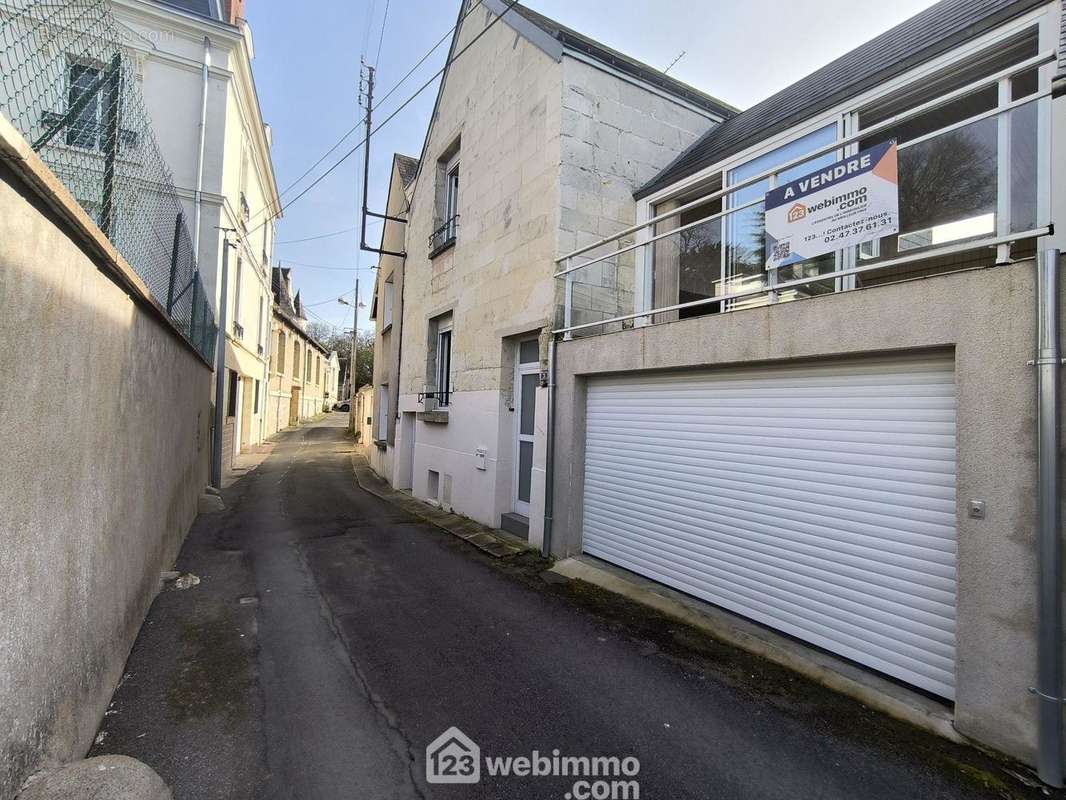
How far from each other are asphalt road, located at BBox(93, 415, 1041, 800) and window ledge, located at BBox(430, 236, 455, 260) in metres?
6.41

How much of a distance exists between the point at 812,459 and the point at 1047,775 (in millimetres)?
1980

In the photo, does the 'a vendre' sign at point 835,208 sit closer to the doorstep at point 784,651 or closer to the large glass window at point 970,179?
the large glass window at point 970,179

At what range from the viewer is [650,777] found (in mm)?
2527

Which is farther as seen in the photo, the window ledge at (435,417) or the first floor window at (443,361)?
the first floor window at (443,361)

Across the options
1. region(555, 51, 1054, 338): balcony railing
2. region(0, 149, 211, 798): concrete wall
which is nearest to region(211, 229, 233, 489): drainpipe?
region(0, 149, 211, 798): concrete wall

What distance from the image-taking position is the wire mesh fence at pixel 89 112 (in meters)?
1.94

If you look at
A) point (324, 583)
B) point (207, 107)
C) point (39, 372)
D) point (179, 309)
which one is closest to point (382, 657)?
point (324, 583)

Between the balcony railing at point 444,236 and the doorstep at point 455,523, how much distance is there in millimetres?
4953

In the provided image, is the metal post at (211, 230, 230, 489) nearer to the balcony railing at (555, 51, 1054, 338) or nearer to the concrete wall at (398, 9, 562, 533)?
the concrete wall at (398, 9, 562, 533)

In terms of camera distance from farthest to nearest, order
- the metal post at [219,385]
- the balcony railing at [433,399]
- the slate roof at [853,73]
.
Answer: the metal post at [219,385], the balcony railing at [433,399], the slate roof at [853,73]

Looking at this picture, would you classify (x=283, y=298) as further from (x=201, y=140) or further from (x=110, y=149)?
(x=110, y=149)

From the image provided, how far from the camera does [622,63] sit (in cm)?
696

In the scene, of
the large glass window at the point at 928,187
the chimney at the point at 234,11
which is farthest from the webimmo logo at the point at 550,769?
the chimney at the point at 234,11

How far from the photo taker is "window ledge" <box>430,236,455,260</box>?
949 centimetres
